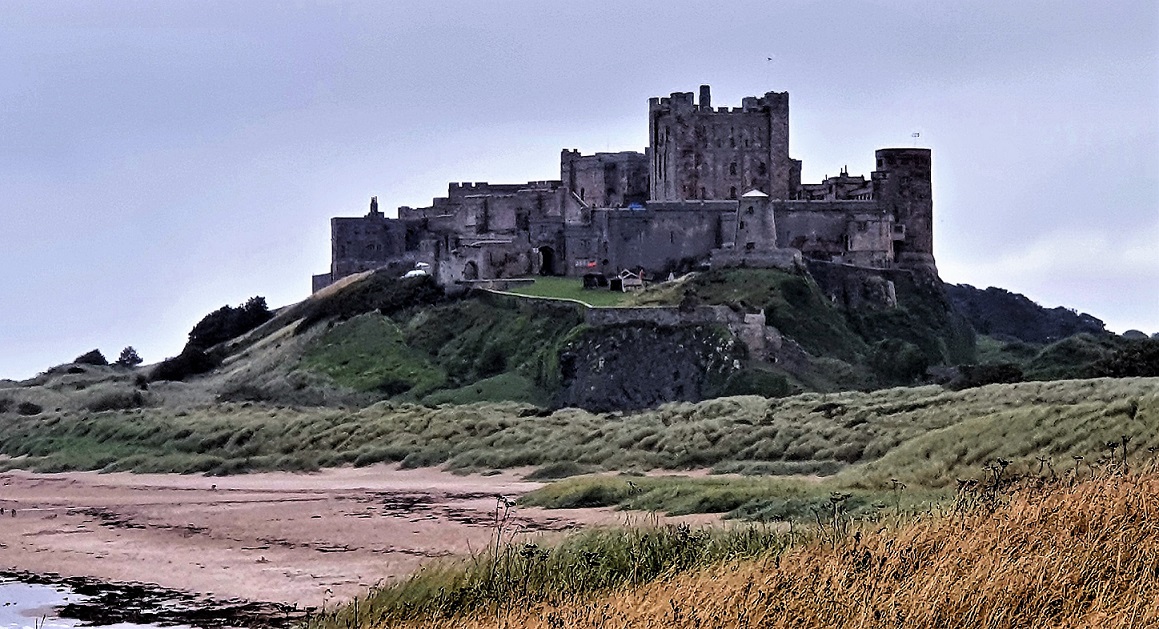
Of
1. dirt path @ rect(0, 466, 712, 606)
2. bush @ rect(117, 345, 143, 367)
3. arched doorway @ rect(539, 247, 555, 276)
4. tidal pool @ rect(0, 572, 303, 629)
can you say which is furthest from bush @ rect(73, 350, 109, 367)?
tidal pool @ rect(0, 572, 303, 629)

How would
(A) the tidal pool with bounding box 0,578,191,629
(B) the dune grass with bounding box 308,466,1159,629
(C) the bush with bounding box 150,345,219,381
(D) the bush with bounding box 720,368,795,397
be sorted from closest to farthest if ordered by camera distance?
(B) the dune grass with bounding box 308,466,1159,629
(A) the tidal pool with bounding box 0,578,191,629
(D) the bush with bounding box 720,368,795,397
(C) the bush with bounding box 150,345,219,381

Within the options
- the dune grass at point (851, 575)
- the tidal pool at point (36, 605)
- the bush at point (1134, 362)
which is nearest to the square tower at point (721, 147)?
the bush at point (1134, 362)

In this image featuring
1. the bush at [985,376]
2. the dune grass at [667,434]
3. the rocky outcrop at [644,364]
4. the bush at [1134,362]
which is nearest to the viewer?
the dune grass at [667,434]

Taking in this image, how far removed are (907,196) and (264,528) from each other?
140ft

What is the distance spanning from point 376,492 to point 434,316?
29.4 meters

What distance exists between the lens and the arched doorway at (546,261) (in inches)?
2579

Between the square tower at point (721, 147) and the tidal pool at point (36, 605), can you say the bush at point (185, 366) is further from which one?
the tidal pool at point (36, 605)

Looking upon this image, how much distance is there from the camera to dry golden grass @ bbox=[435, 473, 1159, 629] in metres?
11.7

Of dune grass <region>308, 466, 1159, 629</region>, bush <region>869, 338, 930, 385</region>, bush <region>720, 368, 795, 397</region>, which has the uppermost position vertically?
bush <region>869, 338, 930, 385</region>

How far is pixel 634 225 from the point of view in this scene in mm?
63500

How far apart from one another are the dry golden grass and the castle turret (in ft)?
165

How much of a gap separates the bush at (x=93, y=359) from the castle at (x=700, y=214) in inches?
531

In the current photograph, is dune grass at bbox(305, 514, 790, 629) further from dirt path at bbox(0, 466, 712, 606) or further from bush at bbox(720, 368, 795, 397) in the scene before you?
bush at bbox(720, 368, 795, 397)

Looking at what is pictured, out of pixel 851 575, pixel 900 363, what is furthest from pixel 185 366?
pixel 851 575
